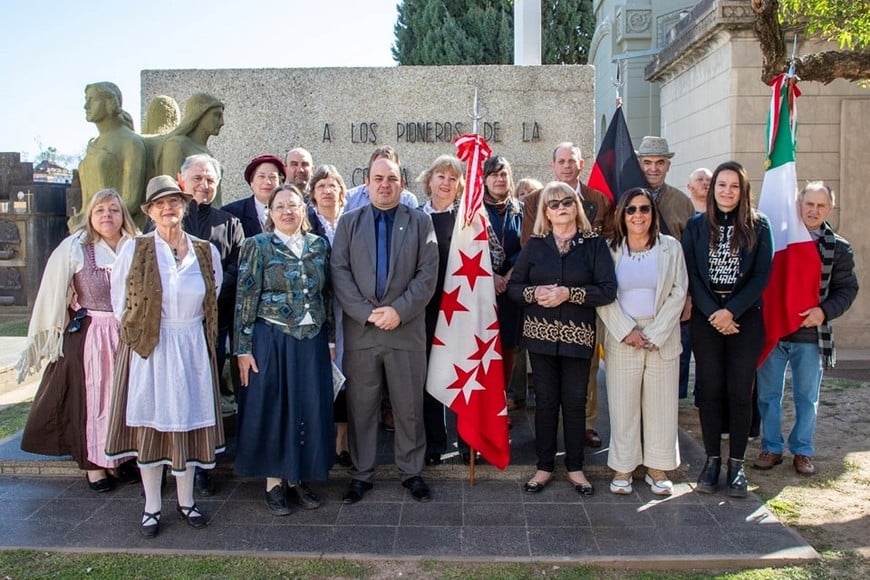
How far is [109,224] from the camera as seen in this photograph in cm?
434

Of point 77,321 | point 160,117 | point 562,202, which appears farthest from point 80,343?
point 562,202

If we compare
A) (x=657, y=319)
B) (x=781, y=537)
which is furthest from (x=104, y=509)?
(x=781, y=537)

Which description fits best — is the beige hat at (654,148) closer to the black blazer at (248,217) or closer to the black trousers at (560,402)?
the black trousers at (560,402)

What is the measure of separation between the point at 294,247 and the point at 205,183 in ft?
3.04

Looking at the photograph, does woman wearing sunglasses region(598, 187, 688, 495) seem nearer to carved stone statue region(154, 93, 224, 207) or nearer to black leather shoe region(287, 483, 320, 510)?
black leather shoe region(287, 483, 320, 510)

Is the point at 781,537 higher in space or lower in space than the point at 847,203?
lower

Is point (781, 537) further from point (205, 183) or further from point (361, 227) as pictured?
point (205, 183)

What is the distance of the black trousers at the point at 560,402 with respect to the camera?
14.5ft

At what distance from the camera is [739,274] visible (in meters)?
4.38

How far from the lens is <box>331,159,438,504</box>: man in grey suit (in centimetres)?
429

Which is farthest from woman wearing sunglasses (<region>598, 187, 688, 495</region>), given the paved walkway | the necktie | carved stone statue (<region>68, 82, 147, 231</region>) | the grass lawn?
carved stone statue (<region>68, 82, 147, 231</region>)

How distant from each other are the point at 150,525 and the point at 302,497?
817mm

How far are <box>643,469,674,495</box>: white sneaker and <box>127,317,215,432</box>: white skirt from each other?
260cm

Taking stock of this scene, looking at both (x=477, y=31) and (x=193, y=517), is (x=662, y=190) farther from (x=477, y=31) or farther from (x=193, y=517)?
(x=477, y=31)
